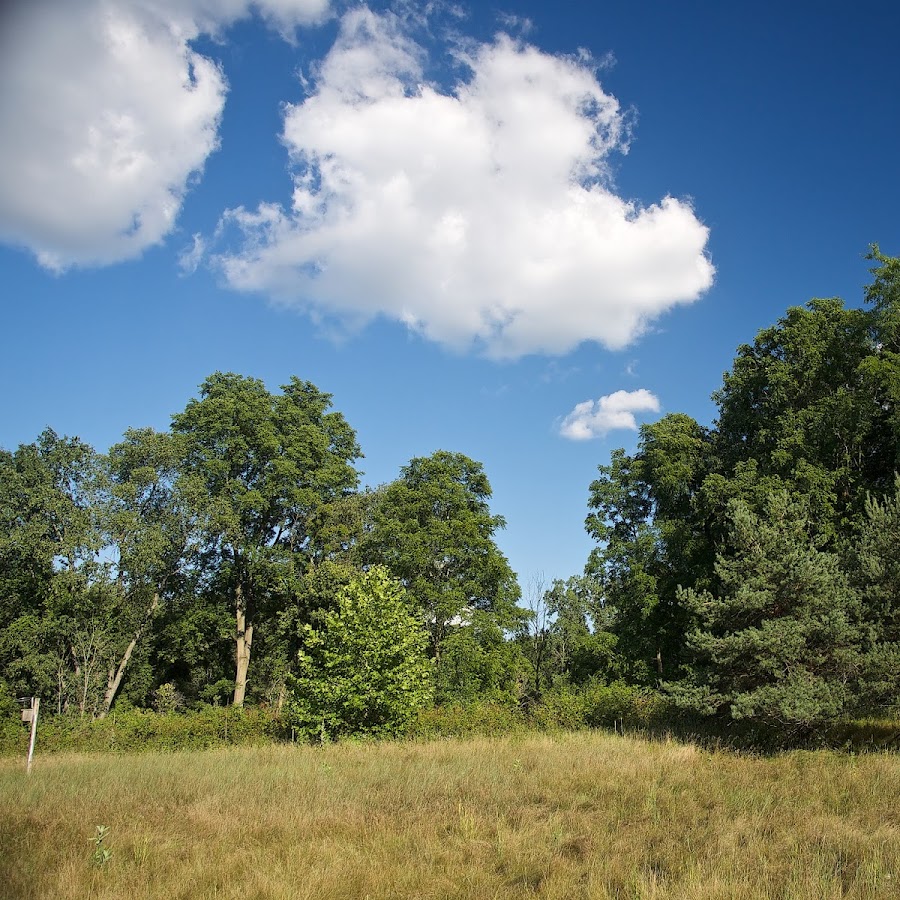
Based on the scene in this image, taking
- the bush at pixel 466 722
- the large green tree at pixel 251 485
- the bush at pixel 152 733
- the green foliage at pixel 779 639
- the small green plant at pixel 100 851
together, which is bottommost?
the bush at pixel 152 733

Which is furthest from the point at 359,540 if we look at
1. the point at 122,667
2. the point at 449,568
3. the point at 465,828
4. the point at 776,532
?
the point at 465,828

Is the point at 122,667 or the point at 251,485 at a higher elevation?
the point at 251,485

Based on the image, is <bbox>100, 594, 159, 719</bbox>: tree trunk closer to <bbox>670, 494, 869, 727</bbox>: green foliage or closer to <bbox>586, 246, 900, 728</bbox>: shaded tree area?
<bbox>586, 246, 900, 728</bbox>: shaded tree area

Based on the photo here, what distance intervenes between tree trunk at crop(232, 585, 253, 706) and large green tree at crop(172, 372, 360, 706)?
0.14 feet

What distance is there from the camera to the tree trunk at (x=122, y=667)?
1046 inches

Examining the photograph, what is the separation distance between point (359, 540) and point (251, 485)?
18.6 feet

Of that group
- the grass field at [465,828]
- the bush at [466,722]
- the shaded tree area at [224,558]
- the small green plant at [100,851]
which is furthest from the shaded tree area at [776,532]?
the small green plant at [100,851]

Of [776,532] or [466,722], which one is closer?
[776,532]

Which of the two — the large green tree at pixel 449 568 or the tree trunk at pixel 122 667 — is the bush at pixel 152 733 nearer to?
the tree trunk at pixel 122 667

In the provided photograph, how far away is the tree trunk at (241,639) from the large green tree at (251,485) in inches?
1.7

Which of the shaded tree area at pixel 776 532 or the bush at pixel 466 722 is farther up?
the shaded tree area at pixel 776 532

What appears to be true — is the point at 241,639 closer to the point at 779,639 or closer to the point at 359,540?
the point at 359,540

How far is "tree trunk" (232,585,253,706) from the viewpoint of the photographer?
93.6 feet

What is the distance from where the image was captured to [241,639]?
97.3 feet
